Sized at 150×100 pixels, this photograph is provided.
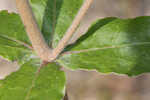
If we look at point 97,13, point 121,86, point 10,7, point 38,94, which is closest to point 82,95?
point 121,86

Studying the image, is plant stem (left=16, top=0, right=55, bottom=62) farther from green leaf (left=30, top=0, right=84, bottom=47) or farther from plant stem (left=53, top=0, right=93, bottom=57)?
green leaf (left=30, top=0, right=84, bottom=47)

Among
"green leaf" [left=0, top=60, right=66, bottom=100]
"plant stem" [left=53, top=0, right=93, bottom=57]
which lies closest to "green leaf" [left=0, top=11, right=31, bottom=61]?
"green leaf" [left=0, top=60, right=66, bottom=100]

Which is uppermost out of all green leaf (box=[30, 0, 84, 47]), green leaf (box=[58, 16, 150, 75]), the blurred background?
green leaf (box=[30, 0, 84, 47])

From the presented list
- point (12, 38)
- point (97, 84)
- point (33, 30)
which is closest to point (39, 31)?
point (33, 30)

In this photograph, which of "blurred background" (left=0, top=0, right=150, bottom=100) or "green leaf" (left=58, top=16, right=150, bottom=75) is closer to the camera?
"green leaf" (left=58, top=16, right=150, bottom=75)

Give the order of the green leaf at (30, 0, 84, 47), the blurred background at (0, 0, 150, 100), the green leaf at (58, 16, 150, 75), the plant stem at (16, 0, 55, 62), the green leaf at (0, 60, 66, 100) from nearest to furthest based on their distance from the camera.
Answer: the plant stem at (16, 0, 55, 62) → the green leaf at (0, 60, 66, 100) → the green leaf at (58, 16, 150, 75) → the green leaf at (30, 0, 84, 47) → the blurred background at (0, 0, 150, 100)

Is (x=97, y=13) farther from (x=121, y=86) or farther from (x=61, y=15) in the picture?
(x=61, y=15)

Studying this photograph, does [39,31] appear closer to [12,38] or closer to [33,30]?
[33,30]
